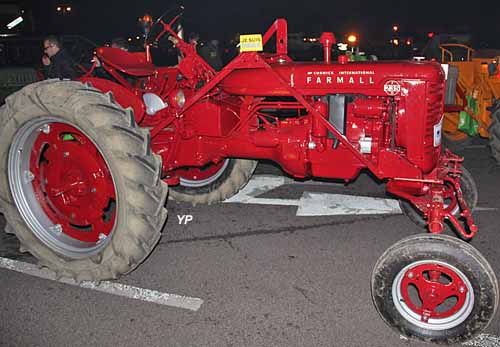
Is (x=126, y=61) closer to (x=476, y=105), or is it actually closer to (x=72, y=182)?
(x=72, y=182)

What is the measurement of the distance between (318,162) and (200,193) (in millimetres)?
1810

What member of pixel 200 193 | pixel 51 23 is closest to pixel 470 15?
pixel 51 23

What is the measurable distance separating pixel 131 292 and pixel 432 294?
2.13m

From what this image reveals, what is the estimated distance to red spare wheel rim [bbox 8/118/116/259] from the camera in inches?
154

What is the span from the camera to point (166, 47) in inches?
189

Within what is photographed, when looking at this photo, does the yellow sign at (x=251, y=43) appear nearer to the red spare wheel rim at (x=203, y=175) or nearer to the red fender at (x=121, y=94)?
the red fender at (x=121, y=94)

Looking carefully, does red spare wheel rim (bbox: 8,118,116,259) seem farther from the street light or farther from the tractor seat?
the street light

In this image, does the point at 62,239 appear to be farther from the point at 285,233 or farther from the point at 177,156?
the point at 285,233

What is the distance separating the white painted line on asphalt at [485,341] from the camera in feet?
10.0

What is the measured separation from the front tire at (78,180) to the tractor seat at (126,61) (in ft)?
2.34

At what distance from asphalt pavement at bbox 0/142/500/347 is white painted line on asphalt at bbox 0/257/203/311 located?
0.05m

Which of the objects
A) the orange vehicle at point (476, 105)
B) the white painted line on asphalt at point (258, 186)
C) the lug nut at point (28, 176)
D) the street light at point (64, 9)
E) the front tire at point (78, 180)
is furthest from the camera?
the street light at point (64, 9)

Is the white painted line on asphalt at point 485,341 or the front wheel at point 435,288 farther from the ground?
the front wheel at point 435,288

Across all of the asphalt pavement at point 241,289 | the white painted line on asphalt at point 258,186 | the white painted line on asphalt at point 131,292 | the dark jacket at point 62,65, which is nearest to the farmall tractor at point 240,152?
the white painted line on asphalt at point 131,292
